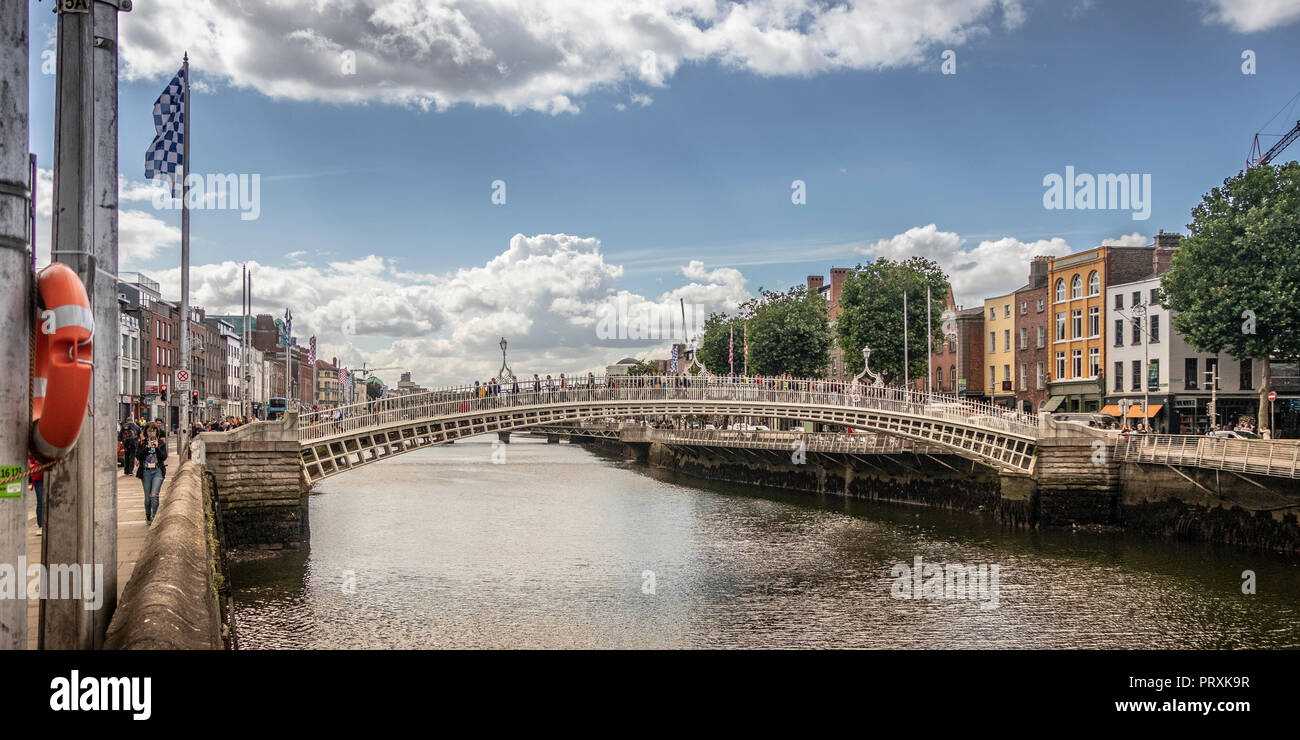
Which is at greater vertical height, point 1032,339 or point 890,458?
point 1032,339

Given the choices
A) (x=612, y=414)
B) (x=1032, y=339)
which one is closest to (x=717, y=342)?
(x=1032, y=339)

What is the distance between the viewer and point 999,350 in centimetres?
6419

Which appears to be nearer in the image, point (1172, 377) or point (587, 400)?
point (587, 400)

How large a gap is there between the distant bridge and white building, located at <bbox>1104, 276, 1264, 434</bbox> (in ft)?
45.1

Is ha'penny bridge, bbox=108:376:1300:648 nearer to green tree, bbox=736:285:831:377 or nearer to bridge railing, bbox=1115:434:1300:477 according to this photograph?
bridge railing, bbox=1115:434:1300:477

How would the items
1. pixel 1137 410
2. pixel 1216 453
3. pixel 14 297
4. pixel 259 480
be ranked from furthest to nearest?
pixel 1137 410 < pixel 1216 453 < pixel 259 480 < pixel 14 297

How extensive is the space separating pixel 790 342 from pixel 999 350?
1362cm

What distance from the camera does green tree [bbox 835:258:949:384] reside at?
6088cm

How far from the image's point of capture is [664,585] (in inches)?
1019

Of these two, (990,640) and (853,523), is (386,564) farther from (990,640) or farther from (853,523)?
(853,523)

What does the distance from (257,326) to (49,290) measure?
14010cm

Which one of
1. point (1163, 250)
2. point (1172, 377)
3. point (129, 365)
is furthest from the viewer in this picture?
point (129, 365)

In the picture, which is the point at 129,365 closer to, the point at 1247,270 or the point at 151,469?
the point at 151,469

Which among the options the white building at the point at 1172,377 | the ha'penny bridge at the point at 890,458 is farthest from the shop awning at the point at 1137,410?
the ha'penny bridge at the point at 890,458
